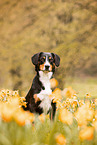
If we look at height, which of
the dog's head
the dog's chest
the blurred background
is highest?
the blurred background

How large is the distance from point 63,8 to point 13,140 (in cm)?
743

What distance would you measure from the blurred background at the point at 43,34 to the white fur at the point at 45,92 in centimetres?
364

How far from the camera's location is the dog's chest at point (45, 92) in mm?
3342

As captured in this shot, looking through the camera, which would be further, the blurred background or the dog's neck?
the blurred background

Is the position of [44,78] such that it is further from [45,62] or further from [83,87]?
[83,87]

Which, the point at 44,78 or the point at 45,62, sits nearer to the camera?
the point at 45,62

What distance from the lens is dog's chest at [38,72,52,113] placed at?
132 inches

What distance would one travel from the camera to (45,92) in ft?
11.0

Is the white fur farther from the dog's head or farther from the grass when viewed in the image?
the grass

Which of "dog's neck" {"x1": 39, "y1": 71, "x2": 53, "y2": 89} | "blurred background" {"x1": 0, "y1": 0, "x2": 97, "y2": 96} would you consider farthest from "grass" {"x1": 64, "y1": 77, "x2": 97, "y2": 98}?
"dog's neck" {"x1": 39, "y1": 71, "x2": 53, "y2": 89}

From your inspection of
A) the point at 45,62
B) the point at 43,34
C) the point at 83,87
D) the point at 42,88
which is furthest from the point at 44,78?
the point at 83,87

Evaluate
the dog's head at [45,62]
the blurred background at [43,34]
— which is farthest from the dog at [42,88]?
the blurred background at [43,34]

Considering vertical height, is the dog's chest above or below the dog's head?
below

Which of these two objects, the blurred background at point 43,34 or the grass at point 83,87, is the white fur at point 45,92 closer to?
the grass at point 83,87
